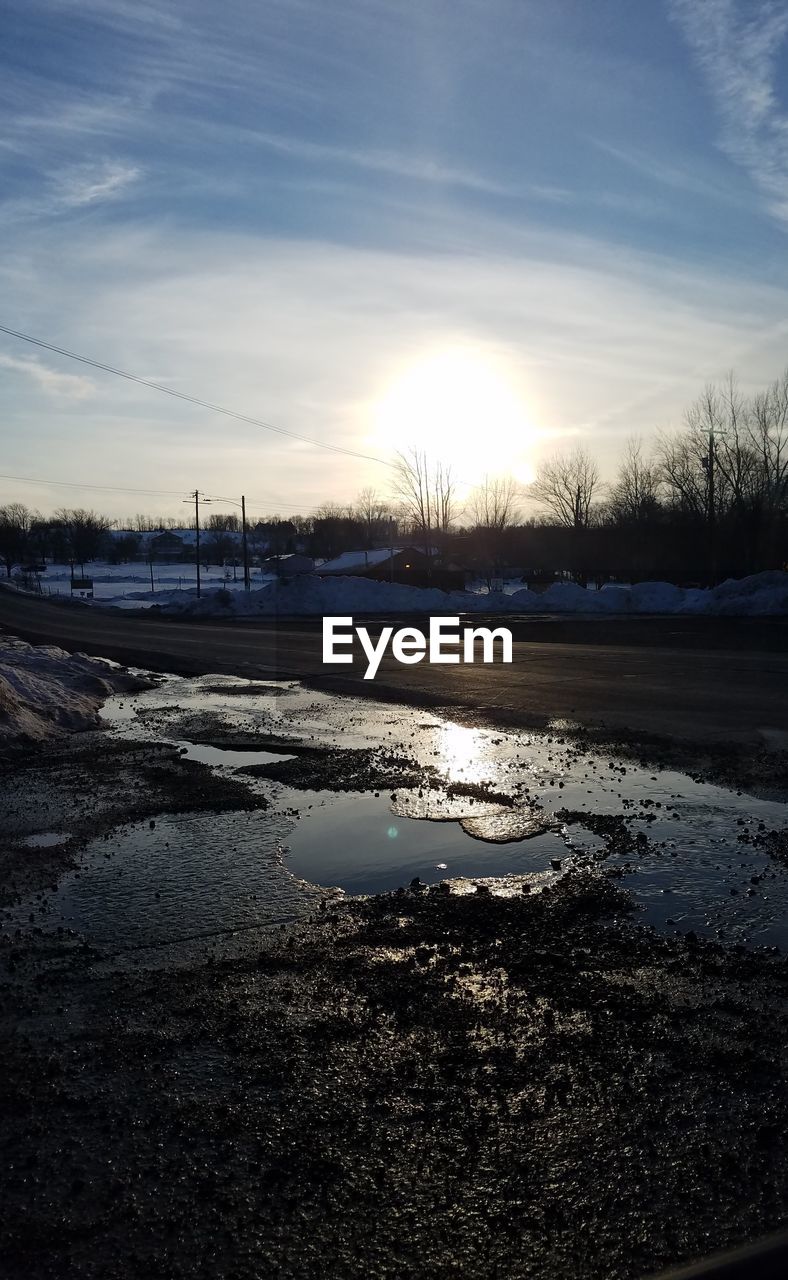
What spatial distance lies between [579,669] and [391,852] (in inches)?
508

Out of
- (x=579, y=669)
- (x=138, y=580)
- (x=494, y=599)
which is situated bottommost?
(x=579, y=669)

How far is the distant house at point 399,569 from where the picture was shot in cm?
6419

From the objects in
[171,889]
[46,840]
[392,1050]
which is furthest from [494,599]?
[392,1050]

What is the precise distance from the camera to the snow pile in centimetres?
1259

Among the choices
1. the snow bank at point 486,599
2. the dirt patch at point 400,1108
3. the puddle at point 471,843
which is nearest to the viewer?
the dirt patch at point 400,1108

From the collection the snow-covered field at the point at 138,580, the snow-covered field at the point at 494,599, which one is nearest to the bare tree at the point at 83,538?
the snow-covered field at the point at 138,580

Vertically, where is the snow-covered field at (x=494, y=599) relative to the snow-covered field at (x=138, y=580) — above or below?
below

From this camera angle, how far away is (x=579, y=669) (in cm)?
1958

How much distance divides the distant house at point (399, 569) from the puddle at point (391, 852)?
5018 centimetres

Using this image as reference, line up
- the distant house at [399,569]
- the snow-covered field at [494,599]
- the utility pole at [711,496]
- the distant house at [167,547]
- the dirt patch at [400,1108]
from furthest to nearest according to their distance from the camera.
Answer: the distant house at [167,547]
the distant house at [399,569]
the utility pole at [711,496]
the snow-covered field at [494,599]
the dirt patch at [400,1108]

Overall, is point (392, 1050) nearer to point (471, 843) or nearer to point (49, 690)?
point (471, 843)

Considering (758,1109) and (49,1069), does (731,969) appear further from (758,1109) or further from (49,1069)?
(49,1069)

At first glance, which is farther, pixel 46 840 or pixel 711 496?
pixel 711 496

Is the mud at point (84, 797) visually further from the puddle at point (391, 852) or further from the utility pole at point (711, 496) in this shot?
the utility pole at point (711, 496)
